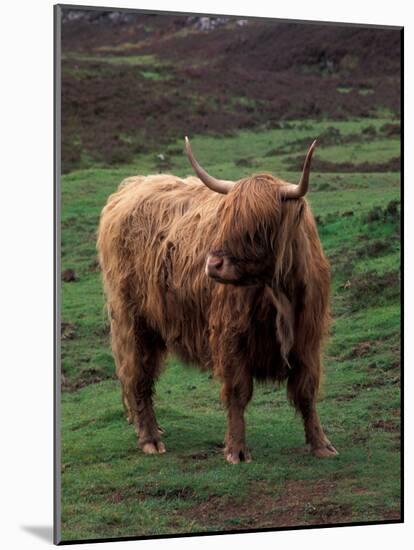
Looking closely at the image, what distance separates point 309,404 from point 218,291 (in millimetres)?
849

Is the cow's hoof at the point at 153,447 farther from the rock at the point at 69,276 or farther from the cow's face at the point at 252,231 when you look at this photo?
the cow's face at the point at 252,231

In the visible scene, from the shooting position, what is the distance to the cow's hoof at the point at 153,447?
8.71 metres

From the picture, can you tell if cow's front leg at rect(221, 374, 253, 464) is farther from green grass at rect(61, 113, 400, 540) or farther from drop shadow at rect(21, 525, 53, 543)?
drop shadow at rect(21, 525, 53, 543)

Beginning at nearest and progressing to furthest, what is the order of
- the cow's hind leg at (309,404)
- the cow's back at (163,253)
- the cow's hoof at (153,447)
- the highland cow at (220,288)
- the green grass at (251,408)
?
the highland cow at (220,288)
the green grass at (251,408)
the cow's hind leg at (309,404)
the cow's back at (163,253)
the cow's hoof at (153,447)

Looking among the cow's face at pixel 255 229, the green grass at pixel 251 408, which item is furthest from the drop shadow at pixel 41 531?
the cow's face at pixel 255 229

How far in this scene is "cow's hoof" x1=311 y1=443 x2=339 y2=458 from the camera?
28.6ft

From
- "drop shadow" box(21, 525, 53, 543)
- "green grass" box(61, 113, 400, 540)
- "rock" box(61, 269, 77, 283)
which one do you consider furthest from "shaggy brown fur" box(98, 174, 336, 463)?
"drop shadow" box(21, 525, 53, 543)

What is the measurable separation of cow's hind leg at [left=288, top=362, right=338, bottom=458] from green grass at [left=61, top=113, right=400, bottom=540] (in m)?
0.07

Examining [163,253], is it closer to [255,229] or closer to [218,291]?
[218,291]

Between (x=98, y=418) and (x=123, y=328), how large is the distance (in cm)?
59

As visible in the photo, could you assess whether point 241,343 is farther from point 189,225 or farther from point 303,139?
point 303,139

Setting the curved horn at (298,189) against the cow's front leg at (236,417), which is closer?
the curved horn at (298,189)

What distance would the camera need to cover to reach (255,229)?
794 centimetres

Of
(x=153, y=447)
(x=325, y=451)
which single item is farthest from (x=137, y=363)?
(x=325, y=451)
